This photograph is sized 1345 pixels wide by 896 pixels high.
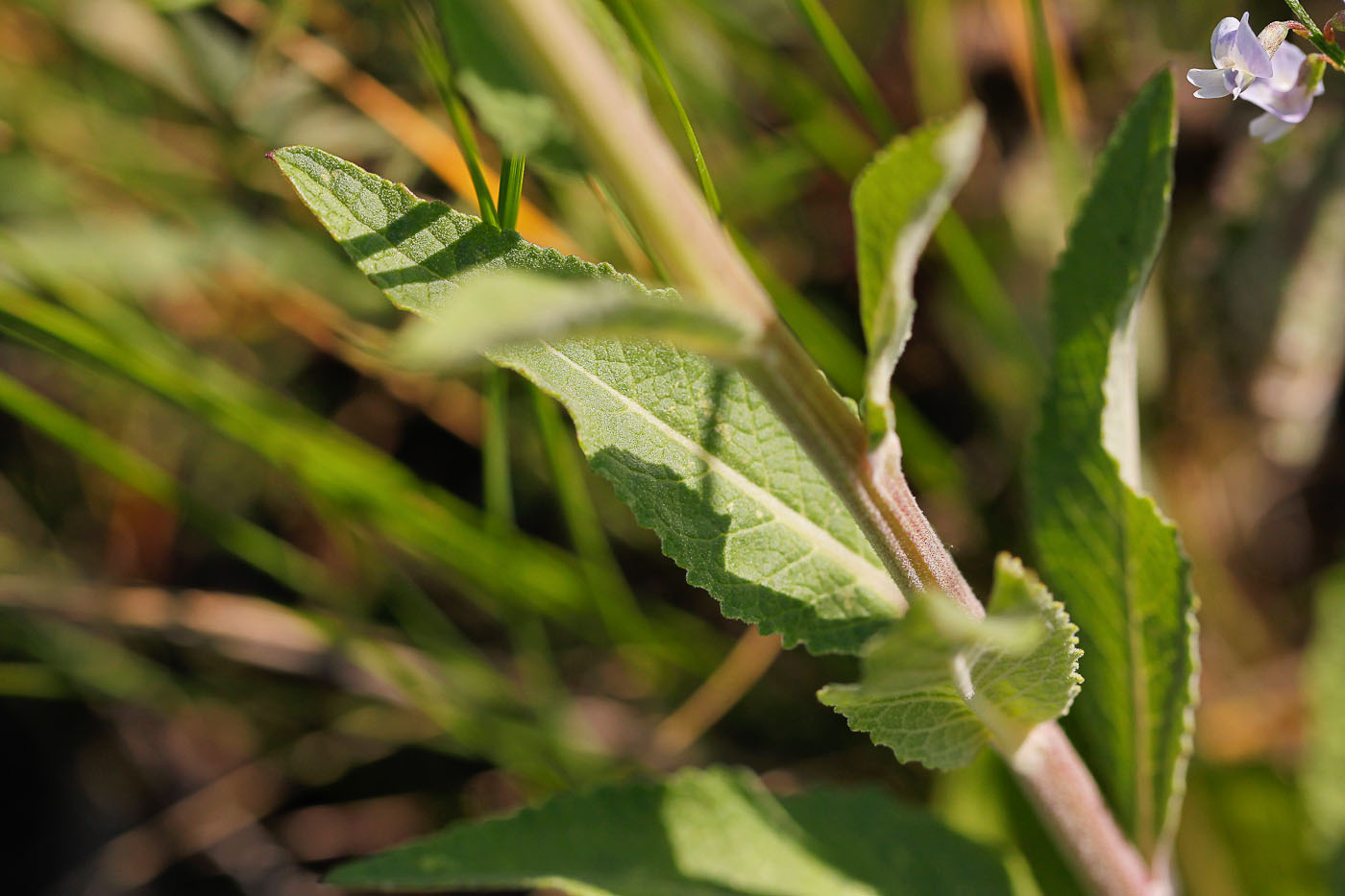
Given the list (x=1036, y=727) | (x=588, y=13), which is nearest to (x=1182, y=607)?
(x=1036, y=727)

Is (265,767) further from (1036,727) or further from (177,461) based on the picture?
(1036,727)

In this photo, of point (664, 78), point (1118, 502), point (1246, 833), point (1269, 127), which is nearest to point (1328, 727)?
point (1246, 833)

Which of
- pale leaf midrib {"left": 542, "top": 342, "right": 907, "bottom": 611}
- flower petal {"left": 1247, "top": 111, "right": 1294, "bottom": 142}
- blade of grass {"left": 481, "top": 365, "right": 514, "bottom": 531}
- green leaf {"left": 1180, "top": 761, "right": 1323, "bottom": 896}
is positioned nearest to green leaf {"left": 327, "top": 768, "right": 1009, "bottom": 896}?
pale leaf midrib {"left": 542, "top": 342, "right": 907, "bottom": 611}

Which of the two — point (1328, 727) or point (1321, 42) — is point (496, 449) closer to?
point (1321, 42)

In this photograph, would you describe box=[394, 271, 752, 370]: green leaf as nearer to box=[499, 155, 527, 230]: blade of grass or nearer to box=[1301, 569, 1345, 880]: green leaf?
box=[499, 155, 527, 230]: blade of grass

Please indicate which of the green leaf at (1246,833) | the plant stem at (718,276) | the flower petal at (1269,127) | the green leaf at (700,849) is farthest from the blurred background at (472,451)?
the plant stem at (718,276)

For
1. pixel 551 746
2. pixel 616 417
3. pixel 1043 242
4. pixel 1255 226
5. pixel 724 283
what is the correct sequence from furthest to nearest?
pixel 1043 242 → pixel 1255 226 → pixel 551 746 → pixel 616 417 → pixel 724 283
